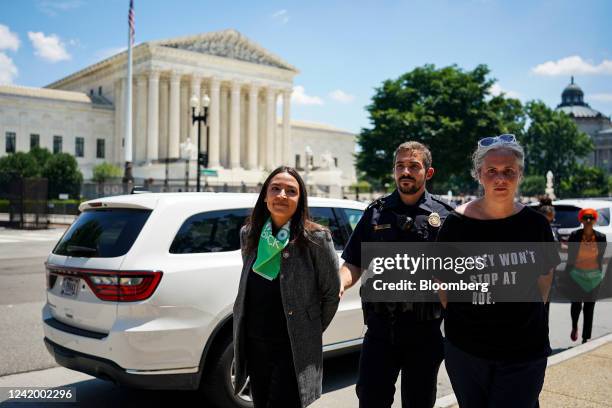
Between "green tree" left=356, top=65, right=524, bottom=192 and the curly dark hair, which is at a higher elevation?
"green tree" left=356, top=65, right=524, bottom=192

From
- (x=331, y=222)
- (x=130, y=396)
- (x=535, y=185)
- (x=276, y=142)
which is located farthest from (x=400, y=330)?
(x=535, y=185)

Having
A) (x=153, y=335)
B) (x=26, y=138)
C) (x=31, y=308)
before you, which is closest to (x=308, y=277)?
(x=153, y=335)

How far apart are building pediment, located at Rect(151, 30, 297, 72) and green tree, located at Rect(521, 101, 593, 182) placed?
142 ft

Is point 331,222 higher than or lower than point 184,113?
lower

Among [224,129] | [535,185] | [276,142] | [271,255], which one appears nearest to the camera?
[271,255]

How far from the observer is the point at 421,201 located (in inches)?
155

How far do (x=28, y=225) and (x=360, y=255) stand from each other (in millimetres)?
31846

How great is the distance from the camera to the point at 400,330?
12.0 feet

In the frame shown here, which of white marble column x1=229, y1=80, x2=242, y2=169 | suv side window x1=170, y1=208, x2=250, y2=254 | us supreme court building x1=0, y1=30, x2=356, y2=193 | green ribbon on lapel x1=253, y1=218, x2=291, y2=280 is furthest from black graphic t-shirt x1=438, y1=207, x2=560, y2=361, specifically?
white marble column x1=229, y1=80, x2=242, y2=169

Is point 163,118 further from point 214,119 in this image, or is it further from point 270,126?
point 270,126

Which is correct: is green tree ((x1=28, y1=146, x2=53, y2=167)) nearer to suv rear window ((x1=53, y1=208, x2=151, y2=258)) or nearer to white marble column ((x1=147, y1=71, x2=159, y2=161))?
white marble column ((x1=147, y1=71, x2=159, y2=161))

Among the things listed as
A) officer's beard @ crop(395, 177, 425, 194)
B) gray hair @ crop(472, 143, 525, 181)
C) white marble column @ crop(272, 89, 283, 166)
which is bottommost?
officer's beard @ crop(395, 177, 425, 194)

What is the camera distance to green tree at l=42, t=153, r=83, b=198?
49969mm

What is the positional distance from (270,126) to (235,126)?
20.4 ft
